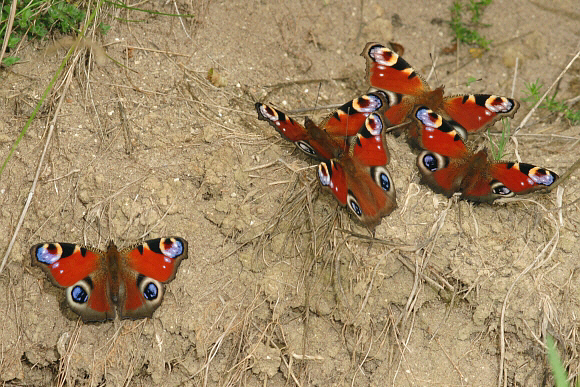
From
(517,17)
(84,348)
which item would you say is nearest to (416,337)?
(84,348)

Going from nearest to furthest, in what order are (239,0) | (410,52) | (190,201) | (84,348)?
1. (84,348)
2. (190,201)
3. (239,0)
4. (410,52)

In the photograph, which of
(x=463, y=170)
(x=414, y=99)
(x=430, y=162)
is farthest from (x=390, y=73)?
(x=463, y=170)

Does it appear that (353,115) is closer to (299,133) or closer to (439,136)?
(299,133)

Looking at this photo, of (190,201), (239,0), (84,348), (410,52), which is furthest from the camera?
(410,52)

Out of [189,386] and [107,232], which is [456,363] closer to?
[189,386]

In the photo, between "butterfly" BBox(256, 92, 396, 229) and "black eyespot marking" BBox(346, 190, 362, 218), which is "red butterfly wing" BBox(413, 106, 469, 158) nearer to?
"butterfly" BBox(256, 92, 396, 229)

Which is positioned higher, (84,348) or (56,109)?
(56,109)

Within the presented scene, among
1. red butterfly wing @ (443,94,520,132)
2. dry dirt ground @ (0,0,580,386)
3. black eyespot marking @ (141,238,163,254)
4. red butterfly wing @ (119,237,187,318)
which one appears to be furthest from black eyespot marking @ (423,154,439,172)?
black eyespot marking @ (141,238,163,254)
